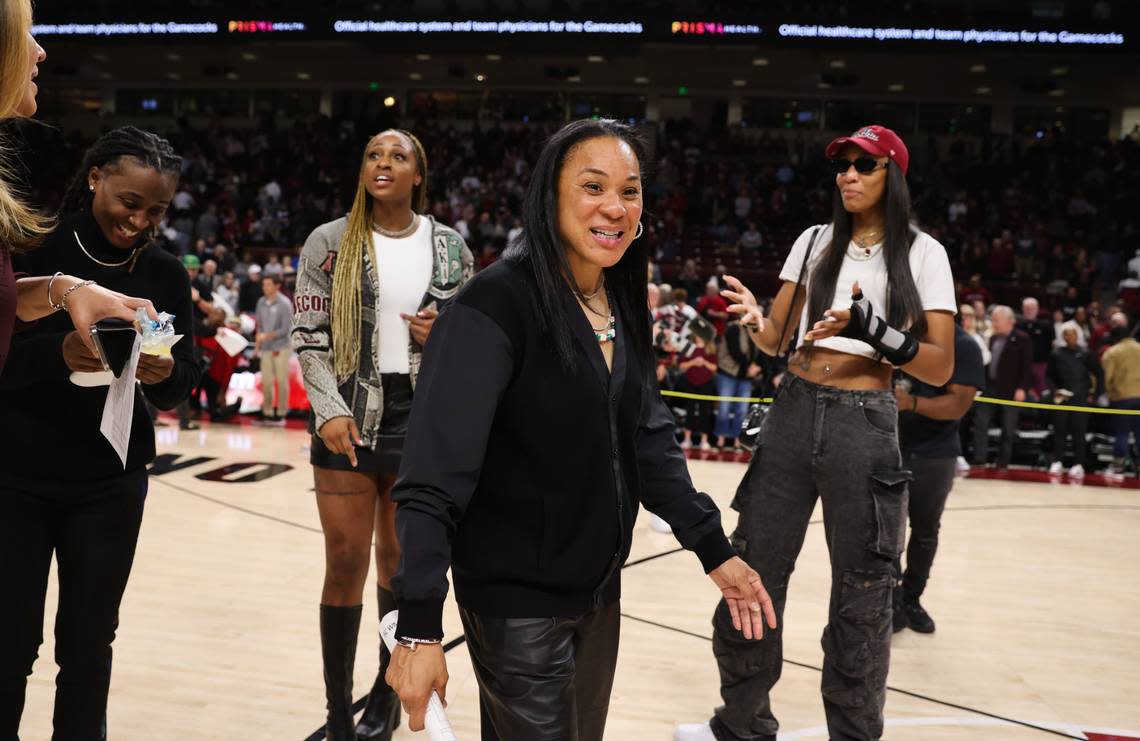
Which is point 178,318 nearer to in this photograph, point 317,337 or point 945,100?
point 317,337

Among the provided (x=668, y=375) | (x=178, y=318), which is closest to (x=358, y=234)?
(x=178, y=318)

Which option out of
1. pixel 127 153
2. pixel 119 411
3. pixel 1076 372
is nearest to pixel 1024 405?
pixel 1076 372

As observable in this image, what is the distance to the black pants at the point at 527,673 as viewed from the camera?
1872mm

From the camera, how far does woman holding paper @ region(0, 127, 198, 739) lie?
2.40m

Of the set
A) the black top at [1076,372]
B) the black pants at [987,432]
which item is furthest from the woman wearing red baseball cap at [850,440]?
the black top at [1076,372]

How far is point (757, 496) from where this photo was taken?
10.7ft

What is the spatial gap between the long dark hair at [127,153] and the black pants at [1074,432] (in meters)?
9.68

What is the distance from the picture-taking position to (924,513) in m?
5.05

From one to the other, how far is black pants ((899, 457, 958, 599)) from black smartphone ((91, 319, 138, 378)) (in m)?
3.83

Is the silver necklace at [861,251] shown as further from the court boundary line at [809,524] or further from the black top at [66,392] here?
the black top at [66,392]

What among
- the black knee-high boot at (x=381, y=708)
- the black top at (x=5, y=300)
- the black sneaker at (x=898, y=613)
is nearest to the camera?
the black top at (x=5, y=300)

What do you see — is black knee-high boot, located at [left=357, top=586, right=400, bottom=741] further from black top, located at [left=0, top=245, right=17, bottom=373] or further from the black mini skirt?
Result: black top, located at [left=0, top=245, right=17, bottom=373]

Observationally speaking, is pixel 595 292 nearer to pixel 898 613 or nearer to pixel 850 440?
pixel 850 440

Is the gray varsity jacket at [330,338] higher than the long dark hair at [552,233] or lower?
lower
